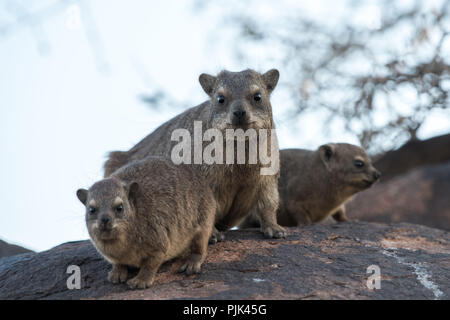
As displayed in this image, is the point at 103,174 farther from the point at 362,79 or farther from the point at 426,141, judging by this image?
the point at 426,141

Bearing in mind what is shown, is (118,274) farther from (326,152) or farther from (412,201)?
(412,201)

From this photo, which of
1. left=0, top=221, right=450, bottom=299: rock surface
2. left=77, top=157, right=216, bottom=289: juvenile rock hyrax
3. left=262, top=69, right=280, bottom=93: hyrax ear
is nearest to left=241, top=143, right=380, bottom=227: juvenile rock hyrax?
left=0, top=221, right=450, bottom=299: rock surface

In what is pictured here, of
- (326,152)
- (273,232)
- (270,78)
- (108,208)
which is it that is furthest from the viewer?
(326,152)

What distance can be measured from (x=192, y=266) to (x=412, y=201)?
815cm

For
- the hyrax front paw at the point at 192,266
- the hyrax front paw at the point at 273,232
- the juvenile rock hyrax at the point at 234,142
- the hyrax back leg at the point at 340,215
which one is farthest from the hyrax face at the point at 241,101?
the hyrax back leg at the point at 340,215

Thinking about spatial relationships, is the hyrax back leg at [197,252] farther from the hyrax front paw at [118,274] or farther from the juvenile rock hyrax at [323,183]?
the juvenile rock hyrax at [323,183]

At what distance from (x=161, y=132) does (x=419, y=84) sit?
4895 millimetres

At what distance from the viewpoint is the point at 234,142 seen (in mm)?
6305

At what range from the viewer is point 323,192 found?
8.70 meters

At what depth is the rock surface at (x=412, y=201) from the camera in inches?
476

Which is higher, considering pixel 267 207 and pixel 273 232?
pixel 267 207

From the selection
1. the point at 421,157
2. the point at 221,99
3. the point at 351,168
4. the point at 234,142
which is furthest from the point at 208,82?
the point at 421,157

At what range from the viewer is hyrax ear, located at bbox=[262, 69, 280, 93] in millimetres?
6879
